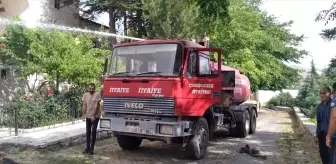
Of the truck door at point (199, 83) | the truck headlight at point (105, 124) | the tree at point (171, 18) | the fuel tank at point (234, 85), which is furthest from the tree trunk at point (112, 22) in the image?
the truck headlight at point (105, 124)

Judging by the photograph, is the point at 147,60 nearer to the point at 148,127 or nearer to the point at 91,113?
the point at 148,127

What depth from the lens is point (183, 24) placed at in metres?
19.9

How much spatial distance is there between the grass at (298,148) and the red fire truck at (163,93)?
2.15 metres

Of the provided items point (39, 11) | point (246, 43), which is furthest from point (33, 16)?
point (246, 43)

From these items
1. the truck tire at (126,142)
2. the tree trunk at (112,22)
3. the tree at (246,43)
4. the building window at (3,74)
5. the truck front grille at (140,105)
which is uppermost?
the tree trunk at (112,22)

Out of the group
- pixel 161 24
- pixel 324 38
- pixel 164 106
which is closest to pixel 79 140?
pixel 164 106

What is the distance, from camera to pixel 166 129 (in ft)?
25.7

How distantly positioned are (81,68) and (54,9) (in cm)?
915

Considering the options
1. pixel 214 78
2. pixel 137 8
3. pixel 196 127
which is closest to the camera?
pixel 196 127

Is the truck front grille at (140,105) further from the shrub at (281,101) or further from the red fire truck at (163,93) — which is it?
the shrub at (281,101)

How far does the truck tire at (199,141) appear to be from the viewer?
841 cm

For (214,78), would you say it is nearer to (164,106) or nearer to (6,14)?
(164,106)

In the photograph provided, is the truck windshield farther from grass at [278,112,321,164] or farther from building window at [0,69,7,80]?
building window at [0,69,7,80]

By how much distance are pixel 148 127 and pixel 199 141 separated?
135 cm
